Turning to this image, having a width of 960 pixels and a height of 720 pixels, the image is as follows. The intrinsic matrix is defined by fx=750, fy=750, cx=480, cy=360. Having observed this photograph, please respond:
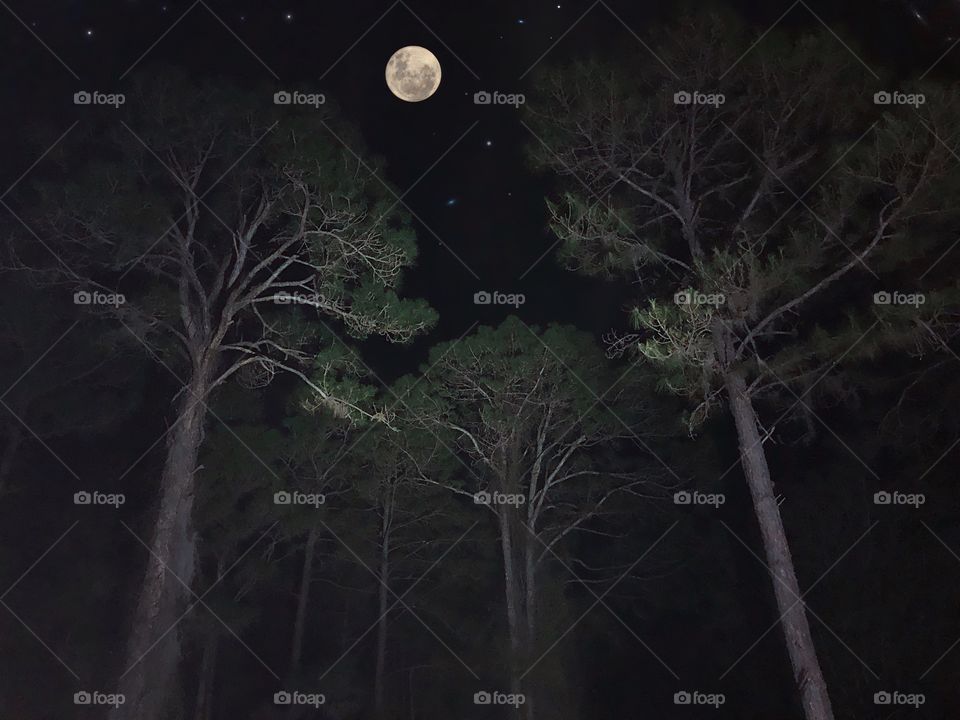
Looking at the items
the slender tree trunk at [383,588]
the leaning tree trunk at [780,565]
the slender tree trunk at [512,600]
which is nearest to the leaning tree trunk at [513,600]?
the slender tree trunk at [512,600]

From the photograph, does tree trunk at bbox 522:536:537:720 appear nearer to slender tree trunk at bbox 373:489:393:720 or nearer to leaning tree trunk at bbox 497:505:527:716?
leaning tree trunk at bbox 497:505:527:716

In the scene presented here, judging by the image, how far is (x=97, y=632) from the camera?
12820 millimetres

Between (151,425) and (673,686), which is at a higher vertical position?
(151,425)

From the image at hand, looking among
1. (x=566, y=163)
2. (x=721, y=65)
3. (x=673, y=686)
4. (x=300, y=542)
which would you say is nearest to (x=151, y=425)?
(x=300, y=542)

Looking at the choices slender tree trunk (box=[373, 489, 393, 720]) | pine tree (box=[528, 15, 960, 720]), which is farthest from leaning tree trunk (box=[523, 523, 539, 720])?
pine tree (box=[528, 15, 960, 720])

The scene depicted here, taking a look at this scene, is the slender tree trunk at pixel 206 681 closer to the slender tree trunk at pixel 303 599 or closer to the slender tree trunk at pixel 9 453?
the slender tree trunk at pixel 303 599

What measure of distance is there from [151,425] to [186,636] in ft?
12.1

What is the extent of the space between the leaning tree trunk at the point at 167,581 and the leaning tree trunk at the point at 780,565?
5.94 metres

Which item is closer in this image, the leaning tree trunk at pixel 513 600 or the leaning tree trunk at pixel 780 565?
the leaning tree trunk at pixel 780 565

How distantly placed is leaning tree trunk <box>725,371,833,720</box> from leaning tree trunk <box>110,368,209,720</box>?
5.94 meters

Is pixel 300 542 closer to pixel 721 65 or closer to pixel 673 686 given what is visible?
pixel 673 686

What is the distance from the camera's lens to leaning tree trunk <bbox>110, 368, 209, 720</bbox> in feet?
24.3

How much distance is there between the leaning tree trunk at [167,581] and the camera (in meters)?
7.40

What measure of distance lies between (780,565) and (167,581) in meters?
6.23
